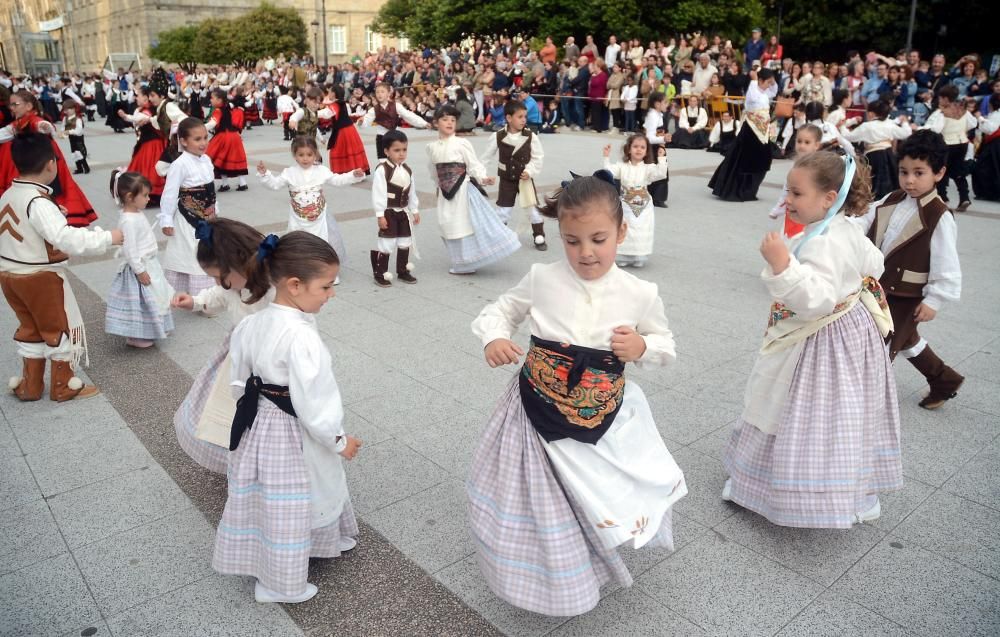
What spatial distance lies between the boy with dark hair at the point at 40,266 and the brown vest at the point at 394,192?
2595 millimetres

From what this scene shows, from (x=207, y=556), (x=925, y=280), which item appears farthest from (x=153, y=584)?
(x=925, y=280)

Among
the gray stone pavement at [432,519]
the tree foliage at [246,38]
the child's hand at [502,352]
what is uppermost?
the tree foliage at [246,38]

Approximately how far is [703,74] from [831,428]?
49.5 feet

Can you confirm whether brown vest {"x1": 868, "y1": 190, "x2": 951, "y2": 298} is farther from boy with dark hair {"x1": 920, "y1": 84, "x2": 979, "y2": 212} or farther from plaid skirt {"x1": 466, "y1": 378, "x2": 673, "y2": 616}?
boy with dark hair {"x1": 920, "y1": 84, "x2": 979, "y2": 212}

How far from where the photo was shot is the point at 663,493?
2432 mm

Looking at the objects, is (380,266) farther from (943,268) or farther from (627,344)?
(627,344)

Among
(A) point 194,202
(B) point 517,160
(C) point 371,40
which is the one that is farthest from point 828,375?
(C) point 371,40

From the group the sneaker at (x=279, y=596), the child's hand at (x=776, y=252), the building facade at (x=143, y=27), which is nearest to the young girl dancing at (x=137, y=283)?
the sneaker at (x=279, y=596)

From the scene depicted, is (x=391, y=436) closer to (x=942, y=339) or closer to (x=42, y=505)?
(x=42, y=505)

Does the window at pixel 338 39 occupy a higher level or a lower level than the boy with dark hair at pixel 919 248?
higher

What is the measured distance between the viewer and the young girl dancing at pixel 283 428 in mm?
2432

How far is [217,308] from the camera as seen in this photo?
325 cm

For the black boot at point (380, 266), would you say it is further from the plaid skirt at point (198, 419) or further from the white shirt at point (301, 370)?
the white shirt at point (301, 370)

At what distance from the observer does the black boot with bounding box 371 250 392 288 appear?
21.3 ft
